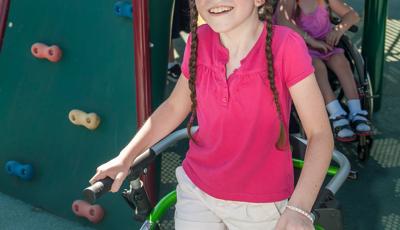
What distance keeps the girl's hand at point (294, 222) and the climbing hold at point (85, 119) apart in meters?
1.59

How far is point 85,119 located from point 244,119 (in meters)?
1.35

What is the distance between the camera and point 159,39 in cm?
315

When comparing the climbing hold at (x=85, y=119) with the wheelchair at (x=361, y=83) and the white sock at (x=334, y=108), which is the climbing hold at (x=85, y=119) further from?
the wheelchair at (x=361, y=83)

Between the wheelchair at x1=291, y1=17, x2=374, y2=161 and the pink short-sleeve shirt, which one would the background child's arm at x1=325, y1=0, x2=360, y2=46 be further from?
the pink short-sleeve shirt

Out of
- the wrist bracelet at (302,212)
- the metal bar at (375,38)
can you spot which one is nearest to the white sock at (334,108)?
the metal bar at (375,38)

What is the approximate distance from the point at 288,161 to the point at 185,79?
1.42 ft

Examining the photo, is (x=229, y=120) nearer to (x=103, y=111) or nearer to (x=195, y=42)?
(x=195, y=42)

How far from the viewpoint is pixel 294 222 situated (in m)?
1.84

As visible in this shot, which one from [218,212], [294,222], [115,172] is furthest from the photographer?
[218,212]

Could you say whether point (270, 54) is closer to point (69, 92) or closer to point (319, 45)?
point (69, 92)

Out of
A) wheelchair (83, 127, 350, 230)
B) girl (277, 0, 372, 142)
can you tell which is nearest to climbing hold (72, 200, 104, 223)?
wheelchair (83, 127, 350, 230)

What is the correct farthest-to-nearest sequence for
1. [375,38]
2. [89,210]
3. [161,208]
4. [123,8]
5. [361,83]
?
[375,38] → [361,83] → [89,210] → [123,8] → [161,208]

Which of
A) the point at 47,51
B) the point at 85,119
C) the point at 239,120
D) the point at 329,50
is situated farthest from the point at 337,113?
the point at 239,120

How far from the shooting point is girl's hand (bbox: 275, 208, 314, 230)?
1.82 meters
